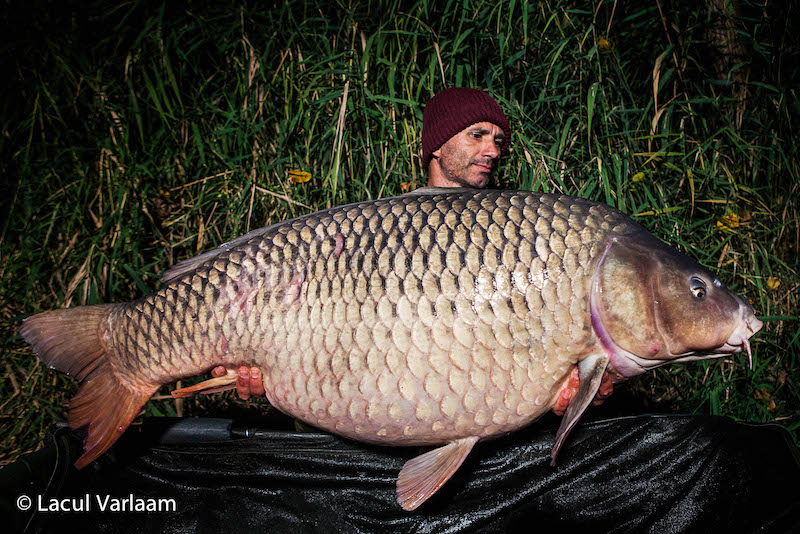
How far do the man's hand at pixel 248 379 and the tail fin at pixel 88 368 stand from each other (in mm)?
189

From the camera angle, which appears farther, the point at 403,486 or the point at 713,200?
the point at 713,200

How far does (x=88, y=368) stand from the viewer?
1.54 metres

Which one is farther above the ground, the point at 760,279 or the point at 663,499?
the point at 760,279

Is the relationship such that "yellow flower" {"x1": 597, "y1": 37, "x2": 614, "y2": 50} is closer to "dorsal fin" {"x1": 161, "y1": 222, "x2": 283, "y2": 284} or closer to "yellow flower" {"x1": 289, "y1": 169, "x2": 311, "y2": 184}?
"yellow flower" {"x1": 289, "y1": 169, "x2": 311, "y2": 184}

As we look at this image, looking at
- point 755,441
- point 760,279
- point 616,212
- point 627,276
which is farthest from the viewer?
point 760,279

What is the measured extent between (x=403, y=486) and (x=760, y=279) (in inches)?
69.9

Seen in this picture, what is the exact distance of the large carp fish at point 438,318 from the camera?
1307 millimetres

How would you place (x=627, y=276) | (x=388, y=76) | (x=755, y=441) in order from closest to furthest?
(x=627, y=276) → (x=755, y=441) → (x=388, y=76)

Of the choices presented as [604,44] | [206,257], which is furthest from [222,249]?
[604,44]

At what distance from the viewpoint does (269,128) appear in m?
2.65

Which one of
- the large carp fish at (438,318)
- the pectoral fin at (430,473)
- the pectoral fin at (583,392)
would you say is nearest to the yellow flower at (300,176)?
the large carp fish at (438,318)

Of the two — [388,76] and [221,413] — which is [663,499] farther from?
[388,76]

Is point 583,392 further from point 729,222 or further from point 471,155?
point 729,222

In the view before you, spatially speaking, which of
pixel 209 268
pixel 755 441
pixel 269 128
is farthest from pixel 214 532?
pixel 269 128
